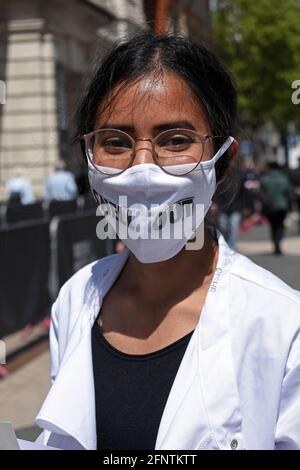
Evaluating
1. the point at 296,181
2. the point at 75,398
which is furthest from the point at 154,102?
the point at 296,181

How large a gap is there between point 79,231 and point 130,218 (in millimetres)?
8401

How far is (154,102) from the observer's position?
72.1 inches

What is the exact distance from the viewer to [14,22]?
9.20m

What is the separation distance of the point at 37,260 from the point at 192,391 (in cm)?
762

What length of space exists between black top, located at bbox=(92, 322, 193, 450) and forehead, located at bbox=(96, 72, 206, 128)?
45 centimetres

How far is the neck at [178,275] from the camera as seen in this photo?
1.94 metres

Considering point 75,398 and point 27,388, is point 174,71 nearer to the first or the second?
point 75,398

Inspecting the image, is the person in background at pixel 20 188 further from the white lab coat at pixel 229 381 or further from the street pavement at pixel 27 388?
the white lab coat at pixel 229 381

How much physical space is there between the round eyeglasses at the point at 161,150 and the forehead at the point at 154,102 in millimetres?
32

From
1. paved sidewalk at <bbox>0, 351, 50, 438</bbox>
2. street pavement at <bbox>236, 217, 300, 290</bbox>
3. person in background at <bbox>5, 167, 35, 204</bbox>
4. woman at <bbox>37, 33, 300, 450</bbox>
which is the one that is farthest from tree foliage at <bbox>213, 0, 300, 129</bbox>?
woman at <bbox>37, 33, 300, 450</bbox>

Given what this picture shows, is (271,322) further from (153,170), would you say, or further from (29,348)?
(29,348)

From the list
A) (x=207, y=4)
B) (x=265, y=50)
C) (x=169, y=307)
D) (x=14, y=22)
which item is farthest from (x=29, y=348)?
(x=265, y=50)
